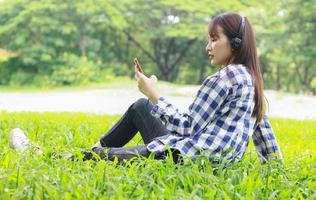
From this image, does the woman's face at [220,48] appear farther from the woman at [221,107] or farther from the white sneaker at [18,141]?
the white sneaker at [18,141]

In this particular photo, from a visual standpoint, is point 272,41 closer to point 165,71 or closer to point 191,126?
point 165,71

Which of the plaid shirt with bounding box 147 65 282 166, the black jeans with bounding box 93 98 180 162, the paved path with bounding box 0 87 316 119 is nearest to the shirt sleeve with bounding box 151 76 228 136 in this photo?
the plaid shirt with bounding box 147 65 282 166

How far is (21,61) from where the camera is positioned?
53.6 feet

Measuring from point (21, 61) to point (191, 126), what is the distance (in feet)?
47.7

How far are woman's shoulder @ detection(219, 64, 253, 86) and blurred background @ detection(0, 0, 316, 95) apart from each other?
12.1 metres

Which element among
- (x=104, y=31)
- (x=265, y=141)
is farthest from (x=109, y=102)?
(x=104, y=31)

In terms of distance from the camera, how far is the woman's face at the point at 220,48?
2.53 metres

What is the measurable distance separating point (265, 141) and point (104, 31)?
15.9 metres

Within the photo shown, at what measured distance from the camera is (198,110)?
2.43 meters

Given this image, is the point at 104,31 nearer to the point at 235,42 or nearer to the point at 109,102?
the point at 109,102

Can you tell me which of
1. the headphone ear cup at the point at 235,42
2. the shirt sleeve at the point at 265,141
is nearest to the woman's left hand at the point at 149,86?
the headphone ear cup at the point at 235,42

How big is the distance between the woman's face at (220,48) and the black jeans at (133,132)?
476 mm

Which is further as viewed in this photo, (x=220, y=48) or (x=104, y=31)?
(x=104, y=31)

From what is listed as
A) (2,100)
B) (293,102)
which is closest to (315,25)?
(293,102)
